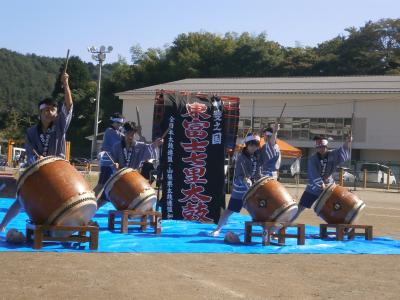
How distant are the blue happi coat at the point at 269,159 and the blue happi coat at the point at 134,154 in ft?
5.08

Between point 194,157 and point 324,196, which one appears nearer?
point 324,196

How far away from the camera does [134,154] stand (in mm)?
8695

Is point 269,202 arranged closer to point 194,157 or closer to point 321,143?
point 321,143

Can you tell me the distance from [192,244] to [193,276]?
2.02 metres

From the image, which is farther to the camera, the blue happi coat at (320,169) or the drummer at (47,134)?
the blue happi coat at (320,169)

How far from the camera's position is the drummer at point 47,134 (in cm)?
655

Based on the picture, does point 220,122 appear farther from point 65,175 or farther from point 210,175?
point 65,175

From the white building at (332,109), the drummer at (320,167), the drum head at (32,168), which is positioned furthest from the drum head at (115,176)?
the white building at (332,109)

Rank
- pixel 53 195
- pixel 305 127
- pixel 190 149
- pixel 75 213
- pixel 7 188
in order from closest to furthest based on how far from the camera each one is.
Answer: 1. pixel 53 195
2. pixel 75 213
3. pixel 190 149
4. pixel 7 188
5. pixel 305 127

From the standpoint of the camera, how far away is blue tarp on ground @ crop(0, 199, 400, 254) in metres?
6.54

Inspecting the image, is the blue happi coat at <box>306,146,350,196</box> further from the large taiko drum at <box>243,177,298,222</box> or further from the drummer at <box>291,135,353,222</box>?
the large taiko drum at <box>243,177,298,222</box>

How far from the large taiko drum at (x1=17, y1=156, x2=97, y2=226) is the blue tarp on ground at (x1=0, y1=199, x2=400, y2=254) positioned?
0.34 metres

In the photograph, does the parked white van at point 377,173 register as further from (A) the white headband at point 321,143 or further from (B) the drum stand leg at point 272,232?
(B) the drum stand leg at point 272,232

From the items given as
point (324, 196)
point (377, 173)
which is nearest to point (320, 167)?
point (324, 196)
